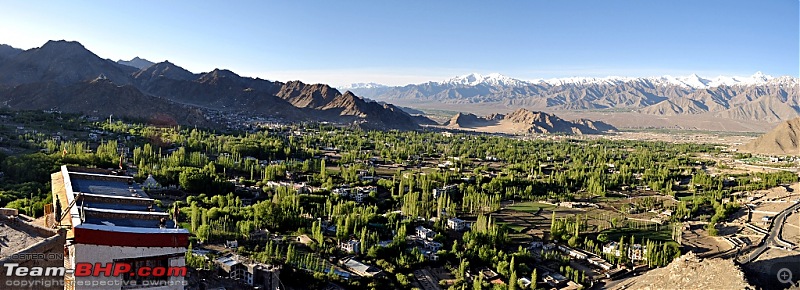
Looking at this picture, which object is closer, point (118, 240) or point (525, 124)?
point (118, 240)

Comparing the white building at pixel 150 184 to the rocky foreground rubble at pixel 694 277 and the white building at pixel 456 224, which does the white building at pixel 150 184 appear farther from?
the rocky foreground rubble at pixel 694 277

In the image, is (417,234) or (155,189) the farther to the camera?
(155,189)

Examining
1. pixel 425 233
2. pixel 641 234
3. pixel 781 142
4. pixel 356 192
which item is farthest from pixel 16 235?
pixel 781 142

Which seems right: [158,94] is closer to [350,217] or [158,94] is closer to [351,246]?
[350,217]

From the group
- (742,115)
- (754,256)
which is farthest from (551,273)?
(742,115)

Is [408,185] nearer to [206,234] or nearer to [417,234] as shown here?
[417,234]

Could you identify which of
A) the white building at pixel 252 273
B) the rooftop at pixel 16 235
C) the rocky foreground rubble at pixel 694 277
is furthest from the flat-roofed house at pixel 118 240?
the rocky foreground rubble at pixel 694 277
